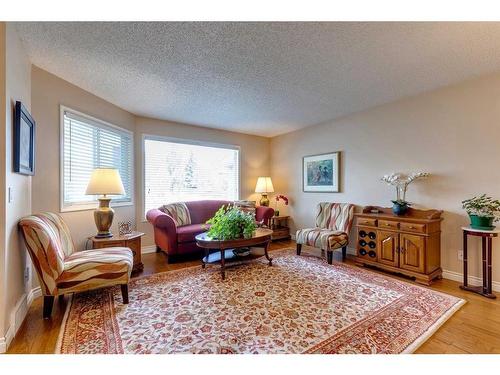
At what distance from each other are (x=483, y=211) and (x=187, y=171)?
167 inches

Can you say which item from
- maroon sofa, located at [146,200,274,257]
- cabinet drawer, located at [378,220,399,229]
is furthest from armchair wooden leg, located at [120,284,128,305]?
cabinet drawer, located at [378,220,399,229]

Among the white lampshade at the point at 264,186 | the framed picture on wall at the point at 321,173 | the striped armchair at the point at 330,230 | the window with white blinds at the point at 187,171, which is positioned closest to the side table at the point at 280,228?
the white lampshade at the point at 264,186

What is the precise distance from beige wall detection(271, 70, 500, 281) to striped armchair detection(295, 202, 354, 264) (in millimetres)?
293

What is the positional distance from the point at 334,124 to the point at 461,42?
7.27 feet

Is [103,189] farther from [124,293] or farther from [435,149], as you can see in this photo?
[435,149]

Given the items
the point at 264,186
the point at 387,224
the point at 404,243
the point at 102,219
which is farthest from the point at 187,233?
the point at 404,243

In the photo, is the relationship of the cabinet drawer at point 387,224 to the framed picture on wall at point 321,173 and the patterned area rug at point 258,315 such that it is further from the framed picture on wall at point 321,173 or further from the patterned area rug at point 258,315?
the framed picture on wall at point 321,173

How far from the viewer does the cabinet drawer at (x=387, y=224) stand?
9.54 feet

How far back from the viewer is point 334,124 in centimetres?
414

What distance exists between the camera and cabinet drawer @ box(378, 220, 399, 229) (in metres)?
2.91

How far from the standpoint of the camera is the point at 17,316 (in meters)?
1.81

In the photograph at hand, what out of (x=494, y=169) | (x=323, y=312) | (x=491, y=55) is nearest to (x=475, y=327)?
(x=323, y=312)

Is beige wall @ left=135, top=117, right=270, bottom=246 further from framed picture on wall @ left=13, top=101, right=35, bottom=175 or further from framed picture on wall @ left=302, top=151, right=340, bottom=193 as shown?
framed picture on wall @ left=13, top=101, right=35, bottom=175
